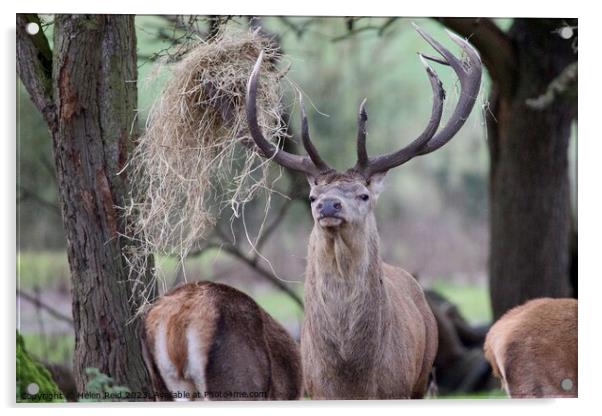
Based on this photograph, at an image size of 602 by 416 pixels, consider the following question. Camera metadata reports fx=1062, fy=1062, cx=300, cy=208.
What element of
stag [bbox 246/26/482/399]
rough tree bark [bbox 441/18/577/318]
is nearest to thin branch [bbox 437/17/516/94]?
rough tree bark [bbox 441/18/577/318]

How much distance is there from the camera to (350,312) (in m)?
4.93

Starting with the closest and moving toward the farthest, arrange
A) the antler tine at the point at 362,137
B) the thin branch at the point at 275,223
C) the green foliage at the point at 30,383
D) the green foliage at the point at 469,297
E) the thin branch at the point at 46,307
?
the antler tine at the point at 362,137, the green foliage at the point at 30,383, the thin branch at the point at 46,307, the thin branch at the point at 275,223, the green foliage at the point at 469,297

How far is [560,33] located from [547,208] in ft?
4.34

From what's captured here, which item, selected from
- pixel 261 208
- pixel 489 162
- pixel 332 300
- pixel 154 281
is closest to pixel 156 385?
pixel 154 281

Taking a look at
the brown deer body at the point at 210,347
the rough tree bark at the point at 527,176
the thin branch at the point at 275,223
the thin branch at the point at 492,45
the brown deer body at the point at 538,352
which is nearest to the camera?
the brown deer body at the point at 210,347

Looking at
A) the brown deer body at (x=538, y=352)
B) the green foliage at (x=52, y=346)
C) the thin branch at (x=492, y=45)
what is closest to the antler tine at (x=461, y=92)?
the thin branch at (x=492, y=45)

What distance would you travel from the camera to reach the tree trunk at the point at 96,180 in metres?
5.24

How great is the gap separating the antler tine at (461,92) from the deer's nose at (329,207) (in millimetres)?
583

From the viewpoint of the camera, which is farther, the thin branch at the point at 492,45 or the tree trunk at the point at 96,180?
the thin branch at the point at 492,45

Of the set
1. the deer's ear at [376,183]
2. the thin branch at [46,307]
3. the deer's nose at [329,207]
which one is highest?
the deer's ear at [376,183]

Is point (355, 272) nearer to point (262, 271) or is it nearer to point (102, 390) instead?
point (102, 390)

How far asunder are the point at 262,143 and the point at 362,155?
1.63ft

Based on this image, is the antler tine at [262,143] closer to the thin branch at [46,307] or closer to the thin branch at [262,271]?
the thin branch at [46,307]

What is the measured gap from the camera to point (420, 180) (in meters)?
6.56
